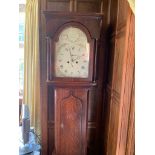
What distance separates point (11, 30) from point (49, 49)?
114cm

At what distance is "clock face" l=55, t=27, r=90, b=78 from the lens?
1703mm

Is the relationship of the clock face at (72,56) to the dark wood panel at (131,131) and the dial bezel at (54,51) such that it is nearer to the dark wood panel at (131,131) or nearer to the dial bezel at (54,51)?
the dial bezel at (54,51)

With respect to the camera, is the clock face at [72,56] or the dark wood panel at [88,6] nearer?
the clock face at [72,56]

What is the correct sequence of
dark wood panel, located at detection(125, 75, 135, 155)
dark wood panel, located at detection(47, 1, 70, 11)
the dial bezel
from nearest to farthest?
dark wood panel, located at detection(125, 75, 135, 155), the dial bezel, dark wood panel, located at detection(47, 1, 70, 11)

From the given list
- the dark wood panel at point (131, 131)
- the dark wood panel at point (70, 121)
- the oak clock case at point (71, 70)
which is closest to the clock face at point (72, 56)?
the oak clock case at point (71, 70)

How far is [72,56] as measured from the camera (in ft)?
5.70

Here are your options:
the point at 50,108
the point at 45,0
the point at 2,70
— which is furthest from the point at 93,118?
the point at 2,70

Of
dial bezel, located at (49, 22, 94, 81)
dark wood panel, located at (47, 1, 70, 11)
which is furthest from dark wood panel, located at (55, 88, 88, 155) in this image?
dark wood panel, located at (47, 1, 70, 11)

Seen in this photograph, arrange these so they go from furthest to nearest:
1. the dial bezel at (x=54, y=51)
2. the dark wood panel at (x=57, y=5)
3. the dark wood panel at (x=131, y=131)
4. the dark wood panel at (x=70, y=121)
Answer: the dark wood panel at (x=57, y=5), the dark wood panel at (x=70, y=121), the dial bezel at (x=54, y=51), the dark wood panel at (x=131, y=131)

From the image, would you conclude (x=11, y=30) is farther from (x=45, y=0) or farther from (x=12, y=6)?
(x=45, y=0)

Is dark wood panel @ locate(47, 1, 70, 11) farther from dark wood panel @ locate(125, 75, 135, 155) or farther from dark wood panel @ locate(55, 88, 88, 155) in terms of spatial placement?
dark wood panel @ locate(125, 75, 135, 155)

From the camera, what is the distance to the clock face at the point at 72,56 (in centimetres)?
170

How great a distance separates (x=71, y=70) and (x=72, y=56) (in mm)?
134

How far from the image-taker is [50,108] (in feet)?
6.75
